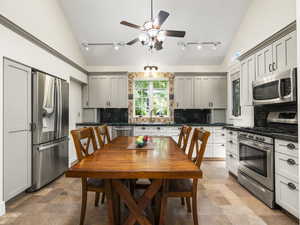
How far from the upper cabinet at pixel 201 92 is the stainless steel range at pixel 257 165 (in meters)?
2.26

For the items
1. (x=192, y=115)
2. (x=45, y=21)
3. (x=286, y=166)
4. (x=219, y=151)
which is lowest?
(x=219, y=151)

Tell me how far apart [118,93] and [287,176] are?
4.23 m

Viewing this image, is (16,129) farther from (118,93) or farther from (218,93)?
(218,93)

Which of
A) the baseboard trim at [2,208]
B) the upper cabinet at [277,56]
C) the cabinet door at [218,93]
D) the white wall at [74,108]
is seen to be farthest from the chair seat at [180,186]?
the cabinet door at [218,93]

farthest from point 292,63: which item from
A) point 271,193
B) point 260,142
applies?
point 271,193

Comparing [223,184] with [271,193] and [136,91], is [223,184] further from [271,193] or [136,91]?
[136,91]

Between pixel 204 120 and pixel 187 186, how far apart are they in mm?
3954

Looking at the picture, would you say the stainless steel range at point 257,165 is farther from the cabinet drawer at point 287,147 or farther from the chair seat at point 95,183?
the chair seat at point 95,183

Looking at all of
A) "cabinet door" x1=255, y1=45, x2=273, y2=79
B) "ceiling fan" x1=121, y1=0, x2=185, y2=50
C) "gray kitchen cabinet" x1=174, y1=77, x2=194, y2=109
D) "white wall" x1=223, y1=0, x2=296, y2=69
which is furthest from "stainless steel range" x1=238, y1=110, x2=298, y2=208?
"gray kitchen cabinet" x1=174, y1=77, x2=194, y2=109

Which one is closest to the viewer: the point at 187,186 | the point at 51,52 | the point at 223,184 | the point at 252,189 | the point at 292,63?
the point at 187,186

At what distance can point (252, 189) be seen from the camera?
9.33ft

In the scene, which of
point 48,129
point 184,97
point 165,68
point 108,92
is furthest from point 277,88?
point 108,92

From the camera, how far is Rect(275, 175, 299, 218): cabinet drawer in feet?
6.83

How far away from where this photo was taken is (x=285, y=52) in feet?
9.03
